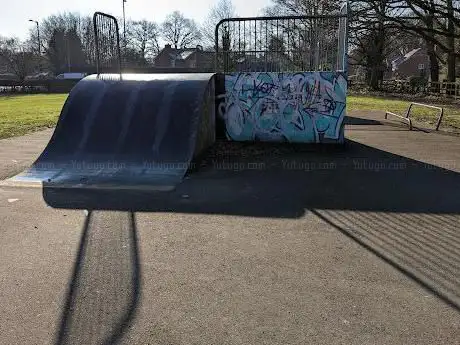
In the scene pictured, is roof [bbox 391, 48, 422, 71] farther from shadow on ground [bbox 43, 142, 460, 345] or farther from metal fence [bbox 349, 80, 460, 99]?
shadow on ground [bbox 43, 142, 460, 345]

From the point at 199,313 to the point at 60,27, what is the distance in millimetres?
97150

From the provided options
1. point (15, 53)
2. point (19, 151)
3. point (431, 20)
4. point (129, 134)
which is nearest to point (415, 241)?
point (129, 134)

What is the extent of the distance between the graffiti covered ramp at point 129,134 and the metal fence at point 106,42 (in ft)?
3.74

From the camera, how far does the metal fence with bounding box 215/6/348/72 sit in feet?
35.0

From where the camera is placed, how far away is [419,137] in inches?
495

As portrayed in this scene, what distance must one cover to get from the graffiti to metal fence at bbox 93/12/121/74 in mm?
3334

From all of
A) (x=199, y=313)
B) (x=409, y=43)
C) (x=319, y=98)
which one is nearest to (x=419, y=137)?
(x=319, y=98)

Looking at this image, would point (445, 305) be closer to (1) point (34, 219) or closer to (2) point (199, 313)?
(2) point (199, 313)

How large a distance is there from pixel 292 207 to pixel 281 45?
19.2ft

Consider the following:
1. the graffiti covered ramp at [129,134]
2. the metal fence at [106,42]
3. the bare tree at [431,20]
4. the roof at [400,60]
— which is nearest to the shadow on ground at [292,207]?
the graffiti covered ramp at [129,134]

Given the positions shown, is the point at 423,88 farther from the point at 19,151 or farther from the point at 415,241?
the point at 415,241

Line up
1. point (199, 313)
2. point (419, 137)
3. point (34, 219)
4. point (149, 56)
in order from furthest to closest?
point (149, 56) → point (419, 137) → point (34, 219) → point (199, 313)

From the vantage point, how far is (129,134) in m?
9.12

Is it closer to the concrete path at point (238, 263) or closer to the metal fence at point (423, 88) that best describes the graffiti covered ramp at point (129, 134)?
the concrete path at point (238, 263)
